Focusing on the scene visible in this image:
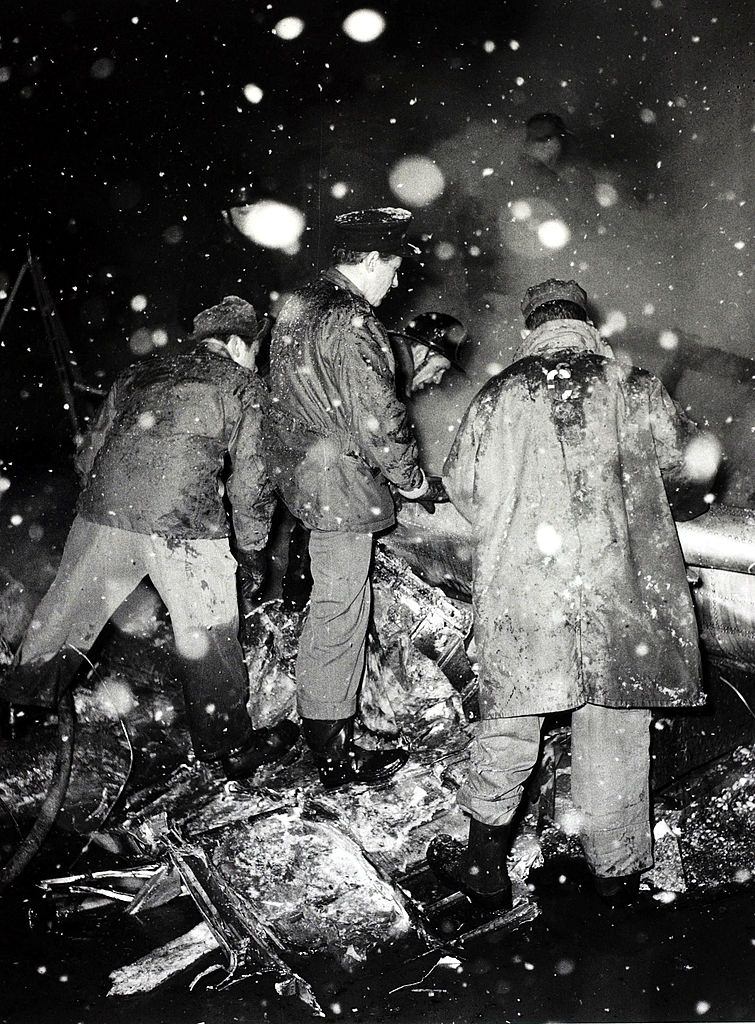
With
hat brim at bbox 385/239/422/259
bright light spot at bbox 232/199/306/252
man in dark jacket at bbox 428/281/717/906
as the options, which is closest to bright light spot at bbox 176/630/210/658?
man in dark jacket at bbox 428/281/717/906

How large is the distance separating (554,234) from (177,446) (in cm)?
406

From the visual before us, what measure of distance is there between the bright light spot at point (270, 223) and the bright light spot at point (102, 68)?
50.5 inches

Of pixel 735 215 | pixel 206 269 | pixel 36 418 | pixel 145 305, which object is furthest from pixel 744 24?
pixel 36 418

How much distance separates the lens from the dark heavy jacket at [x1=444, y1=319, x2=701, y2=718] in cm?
213

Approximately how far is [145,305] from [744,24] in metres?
4.79

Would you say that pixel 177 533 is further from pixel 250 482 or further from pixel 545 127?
pixel 545 127

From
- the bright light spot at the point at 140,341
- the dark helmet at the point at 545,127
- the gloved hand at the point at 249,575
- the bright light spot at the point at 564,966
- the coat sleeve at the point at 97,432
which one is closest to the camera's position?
the bright light spot at the point at 564,966

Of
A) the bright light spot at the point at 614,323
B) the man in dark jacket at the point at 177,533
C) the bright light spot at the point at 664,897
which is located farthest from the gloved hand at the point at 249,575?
the bright light spot at the point at 614,323

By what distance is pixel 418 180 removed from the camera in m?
5.76

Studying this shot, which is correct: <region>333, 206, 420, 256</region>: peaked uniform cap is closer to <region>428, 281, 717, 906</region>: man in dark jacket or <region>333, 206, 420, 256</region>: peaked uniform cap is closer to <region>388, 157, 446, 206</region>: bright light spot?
<region>428, 281, 717, 906</region>: man in dark jacket

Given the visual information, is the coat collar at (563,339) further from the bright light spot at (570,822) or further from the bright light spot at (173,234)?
the bright light spot at (173,234)

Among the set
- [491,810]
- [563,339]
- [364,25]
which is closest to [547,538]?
[563,339]

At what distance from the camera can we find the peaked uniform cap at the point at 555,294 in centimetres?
238

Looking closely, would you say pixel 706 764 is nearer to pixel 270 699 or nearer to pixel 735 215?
pixel 270 699
